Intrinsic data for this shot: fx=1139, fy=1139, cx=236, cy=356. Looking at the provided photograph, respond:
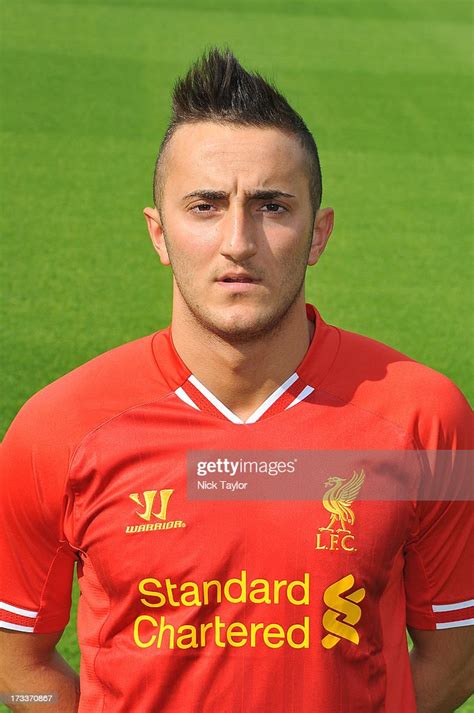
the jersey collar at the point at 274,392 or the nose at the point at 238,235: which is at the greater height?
the nose at the point at 238,235

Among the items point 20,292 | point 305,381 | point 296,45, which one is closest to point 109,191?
point 20,292

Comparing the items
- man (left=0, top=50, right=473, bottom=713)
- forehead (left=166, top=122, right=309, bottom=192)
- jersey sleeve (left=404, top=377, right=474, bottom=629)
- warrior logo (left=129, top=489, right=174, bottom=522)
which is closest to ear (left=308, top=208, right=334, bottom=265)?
man (left=0, top=50, right=473, bottom=713)

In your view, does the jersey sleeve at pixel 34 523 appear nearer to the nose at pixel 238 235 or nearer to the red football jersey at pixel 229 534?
the red football jersey at pixel 229 534

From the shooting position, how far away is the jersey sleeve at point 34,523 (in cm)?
201

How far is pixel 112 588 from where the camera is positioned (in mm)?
1966

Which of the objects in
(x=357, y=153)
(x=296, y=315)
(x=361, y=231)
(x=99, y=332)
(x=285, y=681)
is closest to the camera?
(x=285, y=681)

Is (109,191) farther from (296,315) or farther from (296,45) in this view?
(296,315)

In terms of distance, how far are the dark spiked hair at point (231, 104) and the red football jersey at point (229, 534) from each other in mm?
372

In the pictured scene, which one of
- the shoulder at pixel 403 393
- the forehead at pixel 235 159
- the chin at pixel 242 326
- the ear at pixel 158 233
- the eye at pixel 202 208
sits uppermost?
the forehead at pixel 235 159

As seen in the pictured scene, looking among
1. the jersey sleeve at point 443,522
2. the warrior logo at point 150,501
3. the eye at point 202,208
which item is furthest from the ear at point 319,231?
the warrior logo at point 150,501

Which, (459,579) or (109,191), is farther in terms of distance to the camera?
(109,191)

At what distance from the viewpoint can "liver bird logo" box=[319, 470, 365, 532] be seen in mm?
1977

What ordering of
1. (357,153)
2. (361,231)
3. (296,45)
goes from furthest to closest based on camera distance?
(296,45)
(357,153)
(361,231)

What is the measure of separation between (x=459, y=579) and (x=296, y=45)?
936 centimetres
